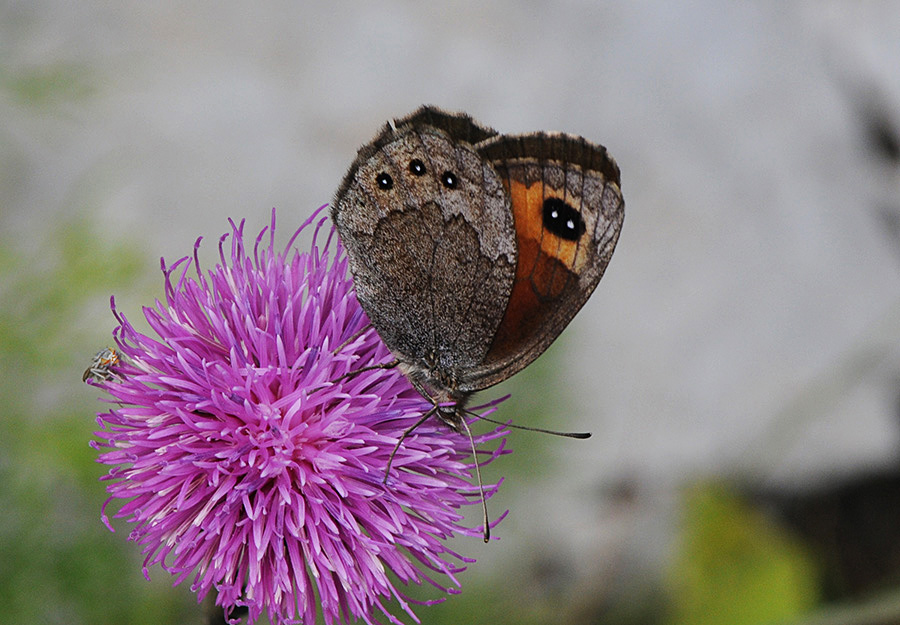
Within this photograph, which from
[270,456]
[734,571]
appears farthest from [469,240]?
[734,571]

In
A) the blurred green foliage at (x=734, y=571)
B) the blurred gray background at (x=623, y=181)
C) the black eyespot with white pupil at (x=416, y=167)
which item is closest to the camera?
the black eyespot with white pupil at (x=416, y=167)

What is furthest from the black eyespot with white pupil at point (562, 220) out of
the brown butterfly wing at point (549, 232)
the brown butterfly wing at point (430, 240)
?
the brown butterfly wing at point (430, 240)

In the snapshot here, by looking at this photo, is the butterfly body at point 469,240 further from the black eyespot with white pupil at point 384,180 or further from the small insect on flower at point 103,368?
the small insect on flower at point 103,368

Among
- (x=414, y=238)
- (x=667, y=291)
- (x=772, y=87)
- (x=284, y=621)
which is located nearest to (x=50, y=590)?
(x=284, y=621)

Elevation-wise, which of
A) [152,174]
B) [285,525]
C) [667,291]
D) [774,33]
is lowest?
[285,525]

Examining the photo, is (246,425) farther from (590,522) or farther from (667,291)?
(667,291)

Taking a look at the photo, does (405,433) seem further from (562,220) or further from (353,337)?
(562,220)

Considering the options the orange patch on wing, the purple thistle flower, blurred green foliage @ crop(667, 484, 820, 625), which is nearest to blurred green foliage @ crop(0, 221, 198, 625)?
the purple thistle flower
